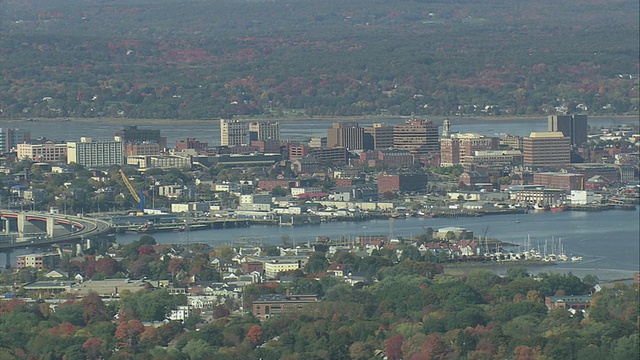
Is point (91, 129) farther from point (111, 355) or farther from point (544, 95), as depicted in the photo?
point (111, 355)

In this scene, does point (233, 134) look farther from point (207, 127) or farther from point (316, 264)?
point (316, 264)

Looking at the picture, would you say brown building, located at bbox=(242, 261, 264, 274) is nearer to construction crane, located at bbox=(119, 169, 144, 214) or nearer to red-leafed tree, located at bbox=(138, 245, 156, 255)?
red-leafed tree, located at bbox=(138, 245, 156, 255)

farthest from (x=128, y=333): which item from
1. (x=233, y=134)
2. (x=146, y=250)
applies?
(x=233, y=134)

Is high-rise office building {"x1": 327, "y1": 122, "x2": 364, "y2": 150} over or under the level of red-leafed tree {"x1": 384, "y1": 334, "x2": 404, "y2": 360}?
over

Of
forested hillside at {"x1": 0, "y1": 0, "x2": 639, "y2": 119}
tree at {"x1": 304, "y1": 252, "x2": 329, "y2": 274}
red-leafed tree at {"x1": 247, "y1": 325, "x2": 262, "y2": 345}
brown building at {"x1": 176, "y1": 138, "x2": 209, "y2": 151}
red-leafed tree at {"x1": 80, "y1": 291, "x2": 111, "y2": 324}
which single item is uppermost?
forested hillside at {"x1": 0, "y1": 0, "x2": 639, "y2": 119}

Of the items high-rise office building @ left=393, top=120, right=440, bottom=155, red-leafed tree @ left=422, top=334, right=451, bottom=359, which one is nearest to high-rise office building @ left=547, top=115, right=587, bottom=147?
high-rise office building @ left=393, top=120, right=440, bottom=155

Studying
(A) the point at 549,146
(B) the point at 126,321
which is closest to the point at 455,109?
(A) the point at 549,146

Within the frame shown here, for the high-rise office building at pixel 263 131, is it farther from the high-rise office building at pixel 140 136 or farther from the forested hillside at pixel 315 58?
the forested hillside at pixel 315 58
